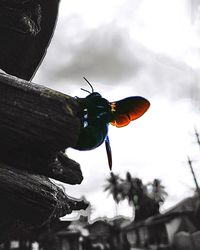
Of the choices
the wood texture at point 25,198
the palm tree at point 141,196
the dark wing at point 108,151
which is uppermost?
the palm tree at point 141,196

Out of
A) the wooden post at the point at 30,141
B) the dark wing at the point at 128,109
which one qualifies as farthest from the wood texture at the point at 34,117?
the dark wing at the point at 128,109

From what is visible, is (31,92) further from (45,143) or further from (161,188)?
(161,188)

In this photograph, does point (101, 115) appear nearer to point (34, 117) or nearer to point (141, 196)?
point (34, 117)

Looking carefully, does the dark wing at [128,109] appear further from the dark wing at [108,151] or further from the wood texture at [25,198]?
the wood texture at [25,198]

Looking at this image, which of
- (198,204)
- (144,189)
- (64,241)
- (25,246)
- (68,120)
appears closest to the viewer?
(68,120)

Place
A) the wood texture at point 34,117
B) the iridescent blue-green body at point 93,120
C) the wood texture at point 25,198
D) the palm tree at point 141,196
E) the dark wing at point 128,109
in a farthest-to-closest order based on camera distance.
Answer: the palm tree at point 141,196 → the dark wing at point 128,109 → the iridescent blue-green body at point 93,120 → the wood texture at point 25,198 → the wood texture at point 34,117

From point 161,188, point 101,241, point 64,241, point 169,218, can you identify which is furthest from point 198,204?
point 161,188

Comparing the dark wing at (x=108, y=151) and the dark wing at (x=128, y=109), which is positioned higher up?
the dark wing at (x=128, y=109)

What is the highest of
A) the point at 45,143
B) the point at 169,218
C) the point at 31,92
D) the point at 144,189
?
the point at 144,189

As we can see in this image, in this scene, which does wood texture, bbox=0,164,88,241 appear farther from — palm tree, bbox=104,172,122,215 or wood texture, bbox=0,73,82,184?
palm tree, bbox=104,172,122,215
